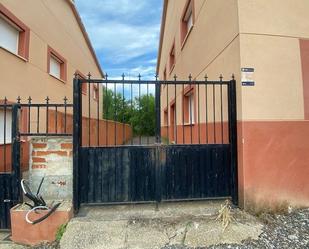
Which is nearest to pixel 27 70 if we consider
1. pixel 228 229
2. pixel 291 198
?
pixel 228 229

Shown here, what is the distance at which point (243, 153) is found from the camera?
413 cm

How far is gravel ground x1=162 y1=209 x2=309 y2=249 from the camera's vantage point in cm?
334

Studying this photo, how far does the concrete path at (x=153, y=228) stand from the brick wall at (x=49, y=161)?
0.74 m

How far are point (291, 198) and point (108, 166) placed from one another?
3223mm

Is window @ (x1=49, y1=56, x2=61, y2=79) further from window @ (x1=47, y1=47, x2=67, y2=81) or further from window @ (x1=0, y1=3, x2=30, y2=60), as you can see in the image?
window @ (x1=0, y1=3, x2=30, y2=60)

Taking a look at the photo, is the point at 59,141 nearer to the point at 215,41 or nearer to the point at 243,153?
the point at 243,153

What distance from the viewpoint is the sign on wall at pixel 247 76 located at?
416cm

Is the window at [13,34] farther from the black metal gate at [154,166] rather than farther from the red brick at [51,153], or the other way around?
the black metal gate at [154,166]

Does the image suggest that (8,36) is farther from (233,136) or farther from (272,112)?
(272,112)

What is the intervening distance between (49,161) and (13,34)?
5.07m

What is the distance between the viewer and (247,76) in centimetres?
417

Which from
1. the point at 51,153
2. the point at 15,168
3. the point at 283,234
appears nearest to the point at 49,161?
the point at 51,153

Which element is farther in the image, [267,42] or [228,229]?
[267,42]

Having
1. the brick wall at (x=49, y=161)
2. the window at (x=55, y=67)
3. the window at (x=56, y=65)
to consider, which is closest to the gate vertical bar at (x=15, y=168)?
the brick wall at (x=49, y=161)
